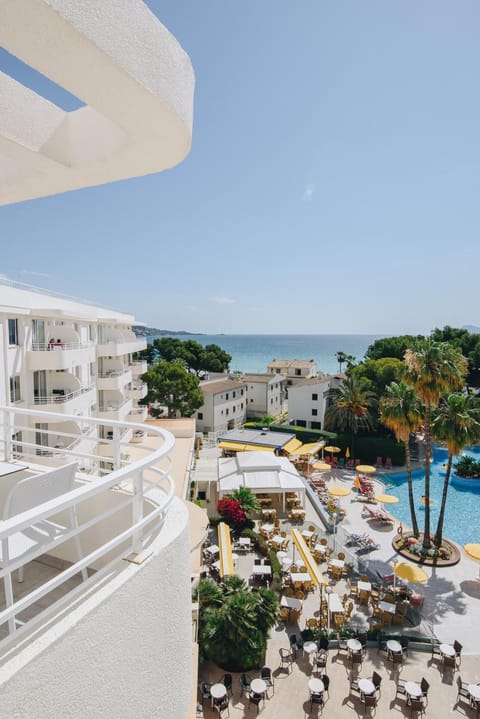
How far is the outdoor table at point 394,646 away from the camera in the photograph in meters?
13.7

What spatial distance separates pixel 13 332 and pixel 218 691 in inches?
579

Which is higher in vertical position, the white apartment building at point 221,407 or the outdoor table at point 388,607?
the white apartment building at point 221,407

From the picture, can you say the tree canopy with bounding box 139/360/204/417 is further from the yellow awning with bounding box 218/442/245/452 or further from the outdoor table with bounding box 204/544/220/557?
the outdoor table with bounding box 204/544/220/557

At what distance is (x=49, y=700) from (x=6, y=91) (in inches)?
197

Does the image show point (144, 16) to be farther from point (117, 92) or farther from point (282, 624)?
point (282, 624)

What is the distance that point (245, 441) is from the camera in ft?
117

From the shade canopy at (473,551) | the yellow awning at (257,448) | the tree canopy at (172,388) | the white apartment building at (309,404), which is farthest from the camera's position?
the white apartment building at (309,404)

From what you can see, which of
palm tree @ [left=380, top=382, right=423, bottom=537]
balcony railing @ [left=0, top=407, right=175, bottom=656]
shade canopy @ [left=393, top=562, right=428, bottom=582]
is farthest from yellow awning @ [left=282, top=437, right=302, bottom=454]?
balcony railing @ [left=0, top=407, right=175, bottom=656]

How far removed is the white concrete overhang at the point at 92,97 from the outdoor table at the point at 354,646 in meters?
16.3

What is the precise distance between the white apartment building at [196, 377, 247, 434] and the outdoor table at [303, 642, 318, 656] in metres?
32.9

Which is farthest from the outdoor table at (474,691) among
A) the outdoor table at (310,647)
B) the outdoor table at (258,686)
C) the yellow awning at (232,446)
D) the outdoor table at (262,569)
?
the yellow awning at (232,446)

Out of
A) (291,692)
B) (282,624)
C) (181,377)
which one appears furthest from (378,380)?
(291,692)

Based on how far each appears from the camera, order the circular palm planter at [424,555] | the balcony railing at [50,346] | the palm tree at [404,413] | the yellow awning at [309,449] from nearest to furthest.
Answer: the balcony railing at [50,346], the circular palm planter at [424,555], the palm tree at [404,413], the yellow awning at [309,449]

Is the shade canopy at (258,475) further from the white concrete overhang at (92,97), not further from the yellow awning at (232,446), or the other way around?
the white concrete overhang at (92,97)
